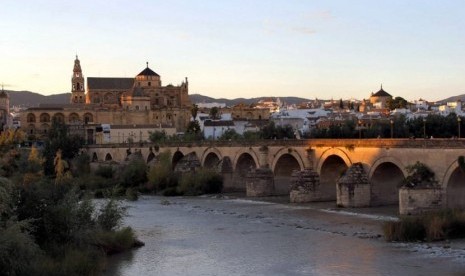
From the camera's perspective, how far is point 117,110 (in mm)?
86188

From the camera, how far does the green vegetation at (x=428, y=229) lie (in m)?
18.0

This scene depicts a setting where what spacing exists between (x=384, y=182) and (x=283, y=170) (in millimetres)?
7893

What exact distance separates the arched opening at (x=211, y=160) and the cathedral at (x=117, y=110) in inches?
1276

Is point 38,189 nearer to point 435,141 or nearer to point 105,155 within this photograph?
point 435,141

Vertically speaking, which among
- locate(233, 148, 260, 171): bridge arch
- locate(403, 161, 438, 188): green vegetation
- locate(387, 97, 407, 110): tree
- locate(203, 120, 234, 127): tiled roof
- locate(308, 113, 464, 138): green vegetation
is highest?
locate(387, 97, 407, 110): tree

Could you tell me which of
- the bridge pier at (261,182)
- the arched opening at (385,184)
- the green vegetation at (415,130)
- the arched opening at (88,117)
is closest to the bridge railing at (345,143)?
the arched opening at (385,184)

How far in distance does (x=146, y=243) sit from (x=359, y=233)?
18.1 ft

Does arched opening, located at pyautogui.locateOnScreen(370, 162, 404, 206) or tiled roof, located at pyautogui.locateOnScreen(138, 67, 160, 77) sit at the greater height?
tiled roof, located at pyautogui.locateOnScreen(138, 67, 160, 77)

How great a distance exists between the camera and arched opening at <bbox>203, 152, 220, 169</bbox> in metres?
40.3

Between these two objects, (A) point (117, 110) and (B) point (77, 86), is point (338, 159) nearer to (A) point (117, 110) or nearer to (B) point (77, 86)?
(A) point (117, 110)

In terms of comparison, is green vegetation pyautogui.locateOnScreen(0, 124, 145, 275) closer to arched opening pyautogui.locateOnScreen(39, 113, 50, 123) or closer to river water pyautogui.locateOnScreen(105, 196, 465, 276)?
river water pyautogui.locateOnScreen(105, 196, 465, 276)

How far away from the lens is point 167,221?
24016 mm

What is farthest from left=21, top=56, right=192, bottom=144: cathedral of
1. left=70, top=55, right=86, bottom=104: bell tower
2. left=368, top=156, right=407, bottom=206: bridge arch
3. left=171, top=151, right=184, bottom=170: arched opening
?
left=368, top=156, right=407, bottom=206: bridge arch

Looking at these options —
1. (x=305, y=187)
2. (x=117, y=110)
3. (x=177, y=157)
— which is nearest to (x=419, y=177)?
(x=305, y=187)
